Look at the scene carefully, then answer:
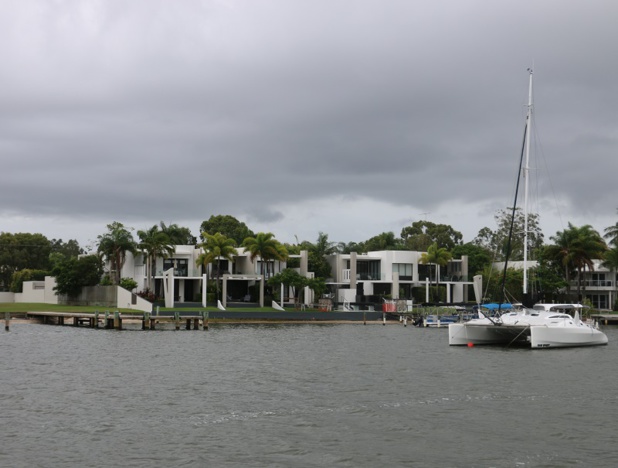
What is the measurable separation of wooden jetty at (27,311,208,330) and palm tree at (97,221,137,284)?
14.5 m

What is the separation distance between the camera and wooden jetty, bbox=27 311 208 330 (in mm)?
74750

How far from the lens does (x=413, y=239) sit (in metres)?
151

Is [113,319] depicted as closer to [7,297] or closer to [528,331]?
[528,331]

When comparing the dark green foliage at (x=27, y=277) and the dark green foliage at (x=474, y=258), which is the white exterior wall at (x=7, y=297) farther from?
the dark green foliage at (x=474, y=258)

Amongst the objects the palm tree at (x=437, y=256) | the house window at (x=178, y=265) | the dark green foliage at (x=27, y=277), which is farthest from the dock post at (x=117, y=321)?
the dark green foliage at (x=27, y=277)

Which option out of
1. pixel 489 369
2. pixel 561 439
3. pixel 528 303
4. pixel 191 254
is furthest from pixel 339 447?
pixel 191 254

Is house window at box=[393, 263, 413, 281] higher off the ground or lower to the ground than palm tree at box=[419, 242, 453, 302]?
lower

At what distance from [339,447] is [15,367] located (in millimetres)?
24496

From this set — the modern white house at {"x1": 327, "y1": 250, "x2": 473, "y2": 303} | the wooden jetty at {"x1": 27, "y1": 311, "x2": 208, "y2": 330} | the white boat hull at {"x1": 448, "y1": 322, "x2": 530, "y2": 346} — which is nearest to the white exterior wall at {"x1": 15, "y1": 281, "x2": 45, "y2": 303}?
the wooden jetty at {"x1": 27, "y1": 311, "x2": 208, "y2": 330}

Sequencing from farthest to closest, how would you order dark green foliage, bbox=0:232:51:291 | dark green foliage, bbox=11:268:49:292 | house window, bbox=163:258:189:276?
1. dark green foliage, bbox=0:232:51:291
2. dark green foliage, bbox=11:268:49:292
3. house window, bbox=163:258:189:276

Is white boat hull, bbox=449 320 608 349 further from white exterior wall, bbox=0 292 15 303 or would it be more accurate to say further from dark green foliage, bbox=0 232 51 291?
dark green foliage, bbox=0 232 51 291

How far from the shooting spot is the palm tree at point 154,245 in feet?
325

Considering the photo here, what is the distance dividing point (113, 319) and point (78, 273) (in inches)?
923

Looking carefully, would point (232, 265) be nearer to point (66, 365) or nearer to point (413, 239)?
point (413, 239)
